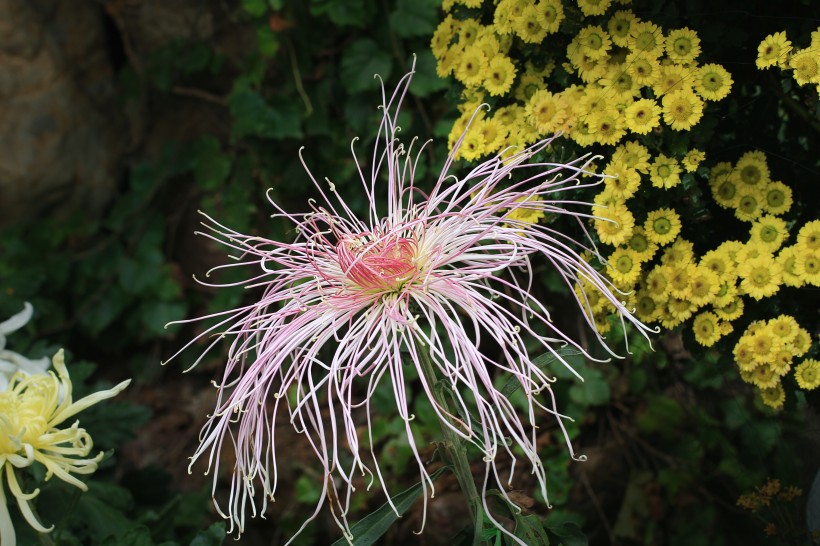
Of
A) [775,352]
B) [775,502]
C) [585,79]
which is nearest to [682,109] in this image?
[585,79]

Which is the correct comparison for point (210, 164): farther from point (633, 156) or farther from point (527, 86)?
point (633, 156)

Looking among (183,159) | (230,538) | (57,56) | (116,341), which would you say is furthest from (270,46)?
(230,538)

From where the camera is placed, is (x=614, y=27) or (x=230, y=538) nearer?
(x=614, y=27)

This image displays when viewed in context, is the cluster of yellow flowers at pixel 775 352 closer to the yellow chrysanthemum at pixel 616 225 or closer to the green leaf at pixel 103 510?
the yellow chrysanthemum at pixel 616 225

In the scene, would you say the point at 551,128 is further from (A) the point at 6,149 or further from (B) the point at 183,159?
(A) the point at 6,149

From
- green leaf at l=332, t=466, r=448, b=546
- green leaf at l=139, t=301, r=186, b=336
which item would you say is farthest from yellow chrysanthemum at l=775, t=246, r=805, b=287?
green leaf at l=139, t=301, r=186, b=336

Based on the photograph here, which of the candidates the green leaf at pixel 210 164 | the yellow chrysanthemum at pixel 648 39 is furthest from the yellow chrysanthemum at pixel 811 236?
the green leaf at pixel 210 164
